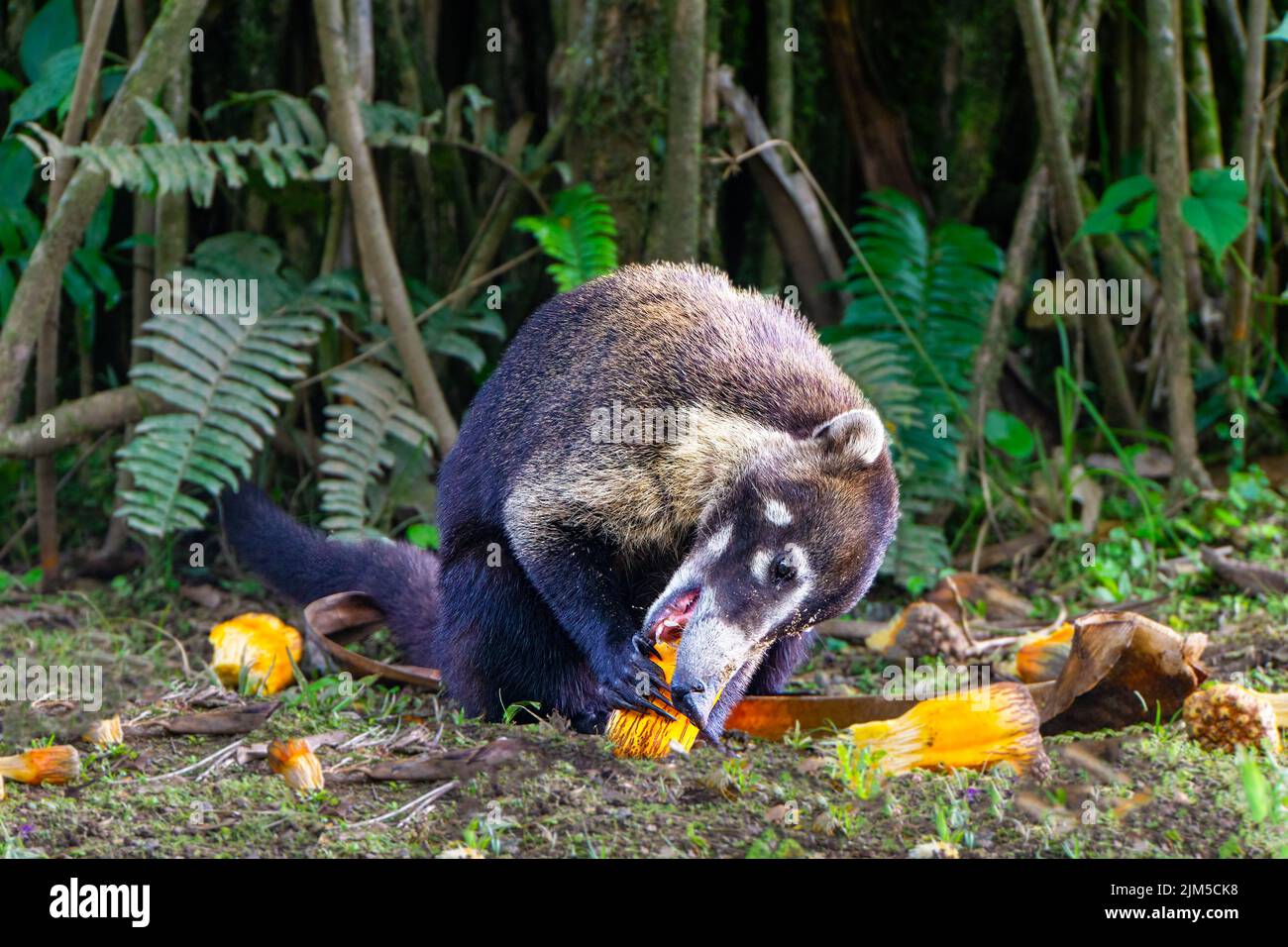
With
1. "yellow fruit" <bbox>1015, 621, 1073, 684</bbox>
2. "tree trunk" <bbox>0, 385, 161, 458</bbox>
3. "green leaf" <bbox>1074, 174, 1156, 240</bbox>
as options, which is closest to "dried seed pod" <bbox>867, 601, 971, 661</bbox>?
"yellow fruit" <bbox>1015, 621, 1073, 684</bbox>

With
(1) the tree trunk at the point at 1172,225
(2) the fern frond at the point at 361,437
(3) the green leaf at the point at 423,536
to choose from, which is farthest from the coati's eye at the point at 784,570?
(1) the tree trunk at the point at 1172,225

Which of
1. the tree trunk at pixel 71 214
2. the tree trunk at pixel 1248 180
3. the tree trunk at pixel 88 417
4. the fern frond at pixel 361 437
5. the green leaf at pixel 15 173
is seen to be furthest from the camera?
the tree trunk at pixel 1248 180

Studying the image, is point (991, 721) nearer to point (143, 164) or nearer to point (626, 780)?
point (626, 780)

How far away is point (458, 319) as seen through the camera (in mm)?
5797

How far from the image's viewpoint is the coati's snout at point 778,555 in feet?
11.1

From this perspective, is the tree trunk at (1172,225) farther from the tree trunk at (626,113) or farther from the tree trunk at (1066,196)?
the tree trunk at (626,113)

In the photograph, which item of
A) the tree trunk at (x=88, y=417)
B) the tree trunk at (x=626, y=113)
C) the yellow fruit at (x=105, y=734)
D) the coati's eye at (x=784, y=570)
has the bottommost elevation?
the yellow fruit at (x=105, y=734)

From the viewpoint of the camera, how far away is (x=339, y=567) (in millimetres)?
4785

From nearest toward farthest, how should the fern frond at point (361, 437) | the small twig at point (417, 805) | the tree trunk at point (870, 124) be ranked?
the small twig at point (417, 805)
the fern frond at point (361, 437)
the tree trunk at point (870, 124)

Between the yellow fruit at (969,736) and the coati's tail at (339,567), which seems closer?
the yellow fruit at (969,736)

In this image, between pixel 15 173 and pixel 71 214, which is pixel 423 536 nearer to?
pixel 71 214

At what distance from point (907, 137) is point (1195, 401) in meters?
1.79

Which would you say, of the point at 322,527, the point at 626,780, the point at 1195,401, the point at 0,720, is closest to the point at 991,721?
the point at 626,780

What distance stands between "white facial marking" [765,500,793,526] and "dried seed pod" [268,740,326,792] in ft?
4.11
